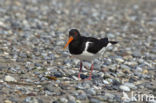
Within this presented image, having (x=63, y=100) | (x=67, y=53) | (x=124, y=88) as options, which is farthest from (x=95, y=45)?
(x=67, y=53)

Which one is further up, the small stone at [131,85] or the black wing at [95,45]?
the black wing at [95,45]

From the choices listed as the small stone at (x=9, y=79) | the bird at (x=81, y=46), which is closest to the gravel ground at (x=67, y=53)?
the small stone at (x=9, y=79)

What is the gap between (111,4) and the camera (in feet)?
78.2

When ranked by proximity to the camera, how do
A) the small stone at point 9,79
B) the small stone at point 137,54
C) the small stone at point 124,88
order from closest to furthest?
the small stone at point 9,79, the small stone at point 124,88, the small stone at point 137,54

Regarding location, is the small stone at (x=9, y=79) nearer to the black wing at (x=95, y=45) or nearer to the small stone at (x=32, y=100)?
the small stone at (x=32, y=100)

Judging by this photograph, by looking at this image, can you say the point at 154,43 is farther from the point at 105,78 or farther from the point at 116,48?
the point at 105,78

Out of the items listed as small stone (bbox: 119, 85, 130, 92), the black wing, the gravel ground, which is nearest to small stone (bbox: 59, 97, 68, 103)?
the gravel ground

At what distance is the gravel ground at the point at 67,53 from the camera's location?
26.7 ft

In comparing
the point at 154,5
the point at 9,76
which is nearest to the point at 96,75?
the point at 9,76

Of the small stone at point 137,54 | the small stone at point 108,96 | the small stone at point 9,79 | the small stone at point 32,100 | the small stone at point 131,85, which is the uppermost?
the small stone at point 137,54

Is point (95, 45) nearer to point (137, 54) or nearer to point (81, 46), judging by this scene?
point (81, 46)

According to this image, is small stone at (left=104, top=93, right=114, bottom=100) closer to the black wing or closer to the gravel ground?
the gravel ground

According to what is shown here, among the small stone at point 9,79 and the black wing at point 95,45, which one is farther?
the black wing at point 95,45

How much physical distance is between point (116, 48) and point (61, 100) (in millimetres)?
6716
